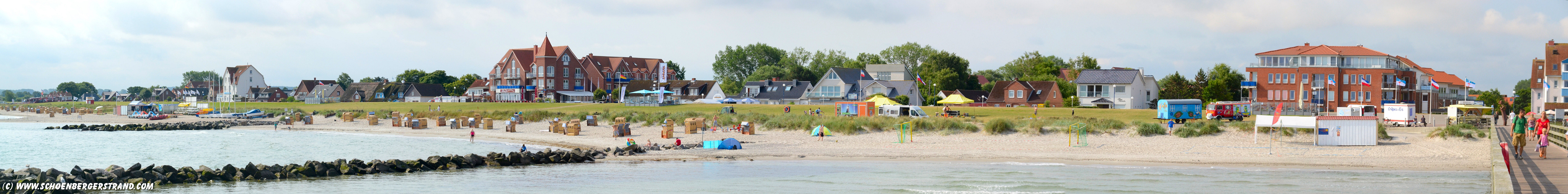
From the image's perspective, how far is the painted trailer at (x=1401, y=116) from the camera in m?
37.4

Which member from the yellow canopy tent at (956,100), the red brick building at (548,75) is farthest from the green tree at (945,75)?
the red brick building at (548,75)

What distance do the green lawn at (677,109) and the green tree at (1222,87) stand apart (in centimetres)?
1735

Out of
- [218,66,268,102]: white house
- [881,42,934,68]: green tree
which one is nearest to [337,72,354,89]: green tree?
[218,66,268,102]: white house

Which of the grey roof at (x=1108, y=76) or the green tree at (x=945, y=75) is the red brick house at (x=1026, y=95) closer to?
the grey roof at (x=1108, y=76)

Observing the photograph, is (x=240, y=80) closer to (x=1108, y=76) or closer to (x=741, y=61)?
(x=741, y=61)

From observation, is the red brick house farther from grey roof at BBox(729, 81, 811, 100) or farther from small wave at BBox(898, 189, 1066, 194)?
small wave at BBox(898, 189, 1066, 194)

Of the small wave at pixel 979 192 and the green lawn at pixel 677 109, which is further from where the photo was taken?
the green lawn at pixel 677 109

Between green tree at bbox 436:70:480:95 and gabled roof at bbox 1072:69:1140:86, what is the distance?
80.2 meters

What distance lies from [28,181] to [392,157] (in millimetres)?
9981

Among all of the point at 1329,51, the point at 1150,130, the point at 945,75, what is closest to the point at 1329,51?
Answer: the point at 1329,51

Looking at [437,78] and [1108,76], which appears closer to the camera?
[1108,76]

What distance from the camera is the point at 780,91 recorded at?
8975cm

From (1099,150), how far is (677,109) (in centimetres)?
4473

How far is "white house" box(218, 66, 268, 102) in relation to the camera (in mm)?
126812
